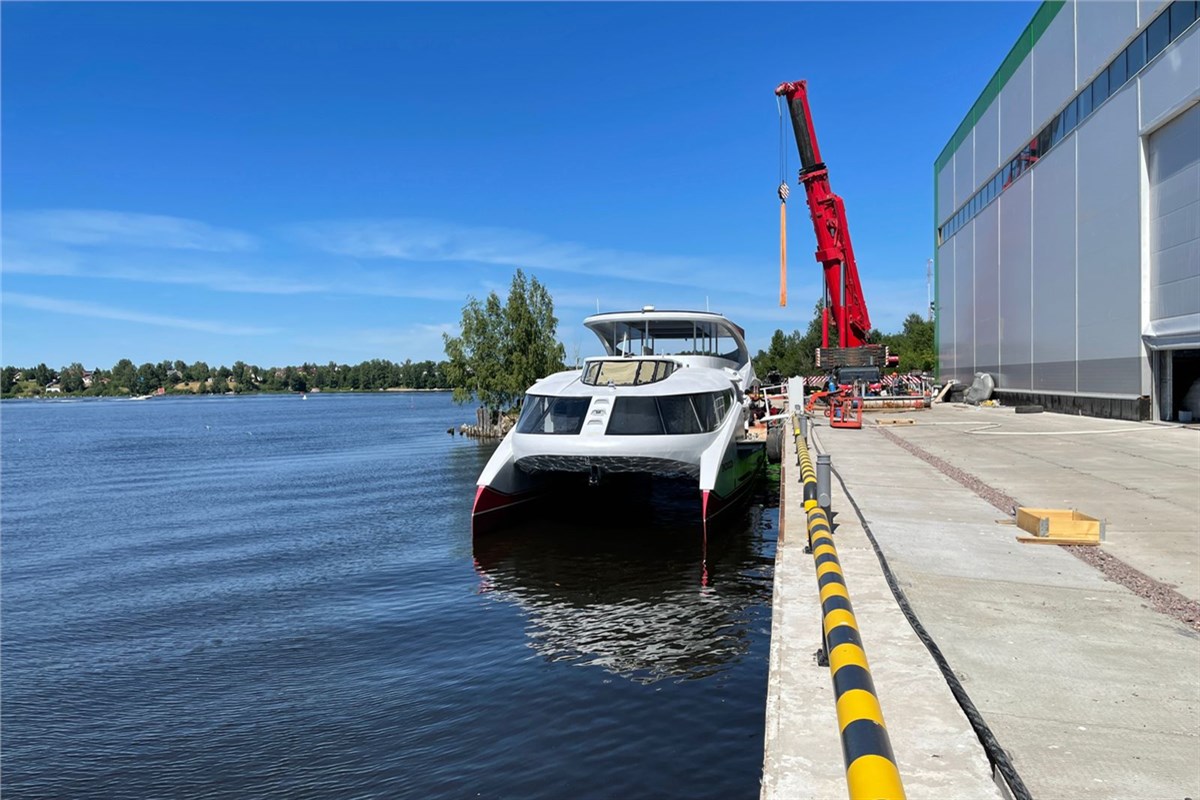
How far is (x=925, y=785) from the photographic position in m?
3.26

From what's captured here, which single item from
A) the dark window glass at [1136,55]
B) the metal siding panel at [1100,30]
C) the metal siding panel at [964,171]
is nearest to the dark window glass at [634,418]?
the dark window glass at [1136,55]

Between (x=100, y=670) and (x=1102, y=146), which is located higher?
(x=1102, y=146)

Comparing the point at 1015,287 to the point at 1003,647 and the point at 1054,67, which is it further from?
the point at 1003,647

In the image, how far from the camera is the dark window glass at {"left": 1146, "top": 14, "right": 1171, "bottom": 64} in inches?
790

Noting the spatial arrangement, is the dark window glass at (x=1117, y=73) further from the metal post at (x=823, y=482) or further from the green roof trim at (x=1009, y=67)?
the metal post at (x=823, y=482)

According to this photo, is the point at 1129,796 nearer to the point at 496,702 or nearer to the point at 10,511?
the point at 496,702

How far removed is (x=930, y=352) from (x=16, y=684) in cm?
8563

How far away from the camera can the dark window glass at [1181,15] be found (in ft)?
61.7

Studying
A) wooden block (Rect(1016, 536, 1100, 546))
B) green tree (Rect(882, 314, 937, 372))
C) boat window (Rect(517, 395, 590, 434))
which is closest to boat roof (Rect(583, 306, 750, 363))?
boat window (Rect(517, 395, 590, 434))

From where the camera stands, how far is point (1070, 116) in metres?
26.5

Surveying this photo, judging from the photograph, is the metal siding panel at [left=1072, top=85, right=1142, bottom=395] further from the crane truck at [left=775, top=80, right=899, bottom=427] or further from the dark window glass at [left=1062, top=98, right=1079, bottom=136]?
the crane truck at [left=775, top=80, right=899, bottom=427]

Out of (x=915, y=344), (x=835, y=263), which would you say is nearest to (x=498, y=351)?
(x=835, y=263)

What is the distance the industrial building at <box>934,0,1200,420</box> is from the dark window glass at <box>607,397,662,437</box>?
1520cm

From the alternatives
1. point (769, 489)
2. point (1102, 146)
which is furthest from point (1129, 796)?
point (1102, 146)
